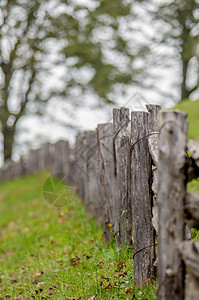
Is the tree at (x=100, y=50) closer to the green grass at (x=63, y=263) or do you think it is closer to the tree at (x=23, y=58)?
the tree at (x=23, y=58)

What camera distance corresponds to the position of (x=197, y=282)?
2.13 metres

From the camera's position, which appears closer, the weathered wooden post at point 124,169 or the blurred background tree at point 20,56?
the weathered wooden post at point 124,169

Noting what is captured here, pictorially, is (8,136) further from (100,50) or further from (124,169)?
(124,169)

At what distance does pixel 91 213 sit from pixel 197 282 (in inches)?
151

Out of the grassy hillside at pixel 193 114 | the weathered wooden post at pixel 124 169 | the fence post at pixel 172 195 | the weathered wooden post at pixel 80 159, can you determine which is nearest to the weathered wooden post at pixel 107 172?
the weathered wooden post at pixel 124 169

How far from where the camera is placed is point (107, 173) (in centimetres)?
427

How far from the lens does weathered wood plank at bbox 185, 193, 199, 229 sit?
2.14 meters

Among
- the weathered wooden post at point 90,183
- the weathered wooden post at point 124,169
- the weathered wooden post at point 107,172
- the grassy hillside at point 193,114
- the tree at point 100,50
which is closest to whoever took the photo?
the weathered wooden post at point 124,169

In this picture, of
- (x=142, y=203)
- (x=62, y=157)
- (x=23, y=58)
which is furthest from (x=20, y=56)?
(x=142, y=203)

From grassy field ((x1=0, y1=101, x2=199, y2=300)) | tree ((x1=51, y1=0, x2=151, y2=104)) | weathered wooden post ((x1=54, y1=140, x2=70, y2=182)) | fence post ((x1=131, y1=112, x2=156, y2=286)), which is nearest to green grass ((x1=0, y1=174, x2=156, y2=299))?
grassy field ((x1=0, y1=101, x2=199, y2=300))

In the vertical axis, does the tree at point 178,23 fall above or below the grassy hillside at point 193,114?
above

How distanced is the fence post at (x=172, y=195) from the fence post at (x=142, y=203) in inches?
28.6

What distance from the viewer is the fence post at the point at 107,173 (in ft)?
13.8

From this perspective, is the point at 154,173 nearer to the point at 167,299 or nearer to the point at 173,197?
the point at 173,197
